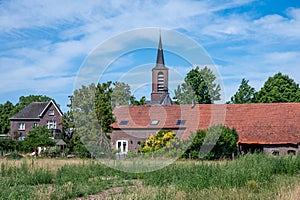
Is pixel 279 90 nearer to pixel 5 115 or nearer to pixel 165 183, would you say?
pixel 165 183

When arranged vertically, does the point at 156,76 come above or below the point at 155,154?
above

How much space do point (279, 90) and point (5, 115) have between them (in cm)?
5787

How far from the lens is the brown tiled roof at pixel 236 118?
105 ft

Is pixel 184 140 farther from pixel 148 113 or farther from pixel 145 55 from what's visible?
pixel 145 55

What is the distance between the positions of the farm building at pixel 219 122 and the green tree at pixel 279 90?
849cm

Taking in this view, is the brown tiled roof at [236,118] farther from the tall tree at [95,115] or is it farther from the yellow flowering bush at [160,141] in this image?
the tall tree at [95,115]

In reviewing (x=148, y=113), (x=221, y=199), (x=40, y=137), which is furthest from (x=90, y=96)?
(x=221, y=199)

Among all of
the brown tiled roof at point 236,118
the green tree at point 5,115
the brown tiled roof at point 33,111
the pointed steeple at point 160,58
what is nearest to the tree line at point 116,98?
the brown tiled roof at point 236,118

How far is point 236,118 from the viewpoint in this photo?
118ft

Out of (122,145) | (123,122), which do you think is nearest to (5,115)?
(123,122)

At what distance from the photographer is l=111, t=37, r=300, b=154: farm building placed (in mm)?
31547

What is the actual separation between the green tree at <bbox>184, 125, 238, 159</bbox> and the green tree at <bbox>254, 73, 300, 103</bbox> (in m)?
16.8

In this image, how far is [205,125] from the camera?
35125 mm

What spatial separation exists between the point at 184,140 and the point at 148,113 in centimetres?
863
